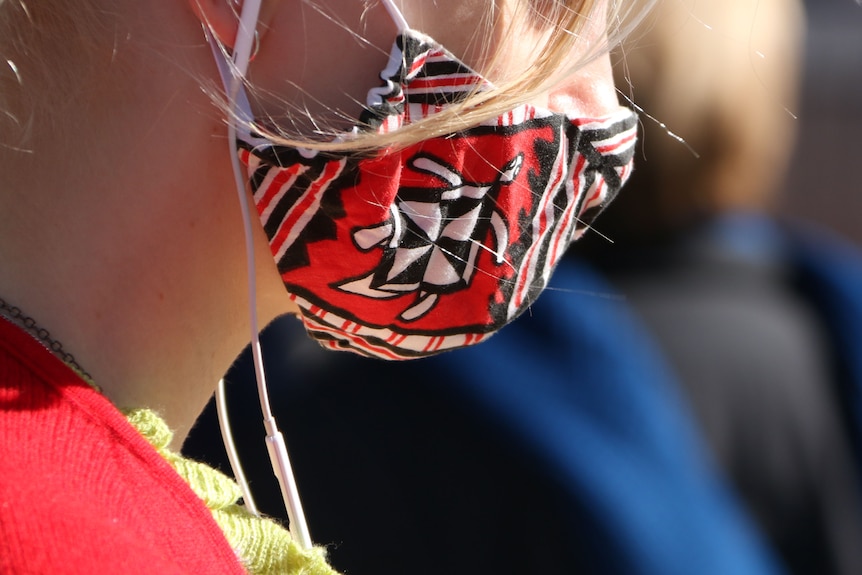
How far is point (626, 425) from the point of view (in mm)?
2037

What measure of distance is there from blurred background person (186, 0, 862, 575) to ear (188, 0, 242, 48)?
0.90 meters

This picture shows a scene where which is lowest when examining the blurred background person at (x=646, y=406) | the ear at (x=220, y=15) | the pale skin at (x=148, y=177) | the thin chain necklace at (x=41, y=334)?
the blurred background person at (x=646, y=406)

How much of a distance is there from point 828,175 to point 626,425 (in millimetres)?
3497

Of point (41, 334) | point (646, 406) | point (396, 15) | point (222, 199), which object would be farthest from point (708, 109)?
point (41, 334)

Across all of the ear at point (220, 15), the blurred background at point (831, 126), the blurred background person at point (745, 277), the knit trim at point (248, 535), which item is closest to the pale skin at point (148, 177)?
the ear at point (220, 15)

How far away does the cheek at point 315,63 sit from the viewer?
1.01m

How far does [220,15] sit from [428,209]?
316 mm

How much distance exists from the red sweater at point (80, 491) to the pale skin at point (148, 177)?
3.5 inches

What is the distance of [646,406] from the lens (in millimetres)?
2076

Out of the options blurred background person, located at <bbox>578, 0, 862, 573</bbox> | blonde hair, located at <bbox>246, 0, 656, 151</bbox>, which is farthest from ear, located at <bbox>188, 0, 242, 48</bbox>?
blurred background person, located at <bbox>578, 0, 862, 573</bbox>

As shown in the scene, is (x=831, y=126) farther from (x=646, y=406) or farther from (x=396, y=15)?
(x=396, y=15)

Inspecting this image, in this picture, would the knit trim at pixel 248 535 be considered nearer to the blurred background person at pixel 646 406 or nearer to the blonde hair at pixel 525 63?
the blonde hair at pixel 525 63

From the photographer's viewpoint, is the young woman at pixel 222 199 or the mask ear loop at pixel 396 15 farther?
the mask ear loop at pixel 396 15

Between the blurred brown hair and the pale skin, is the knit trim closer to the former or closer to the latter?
the pale skin
